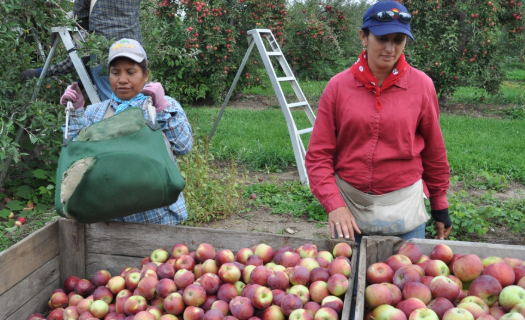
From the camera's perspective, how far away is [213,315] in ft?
4.99

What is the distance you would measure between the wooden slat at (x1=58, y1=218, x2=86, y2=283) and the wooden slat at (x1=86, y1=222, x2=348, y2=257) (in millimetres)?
35

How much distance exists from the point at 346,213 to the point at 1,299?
4.72 ft

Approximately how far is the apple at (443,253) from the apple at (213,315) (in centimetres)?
86

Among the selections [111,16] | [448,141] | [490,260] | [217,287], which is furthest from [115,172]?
[448,141]

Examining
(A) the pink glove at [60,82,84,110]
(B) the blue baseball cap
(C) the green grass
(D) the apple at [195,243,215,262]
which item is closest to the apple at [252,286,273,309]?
(D) the apple at [195,243,215,262]

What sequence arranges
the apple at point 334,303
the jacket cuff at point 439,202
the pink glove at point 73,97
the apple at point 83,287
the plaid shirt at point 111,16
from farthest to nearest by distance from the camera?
the plaid shirt at point 111,16, the jacket cuff at point 439,202, the pink glove at point 73,97, the apple at point 83,287, the apple at point 334,303

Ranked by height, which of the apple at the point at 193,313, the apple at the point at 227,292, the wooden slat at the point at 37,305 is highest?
the apple at the point at 227,292

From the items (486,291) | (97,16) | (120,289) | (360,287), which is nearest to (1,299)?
(120,289)

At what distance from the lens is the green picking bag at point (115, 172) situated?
1.53 metres

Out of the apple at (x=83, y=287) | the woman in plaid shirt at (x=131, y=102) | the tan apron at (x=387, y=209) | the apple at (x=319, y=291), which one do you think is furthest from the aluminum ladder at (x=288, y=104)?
the apple at (x=319, y=291)

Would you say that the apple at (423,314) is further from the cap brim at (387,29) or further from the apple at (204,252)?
the cap brim at (387,29)

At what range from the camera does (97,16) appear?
3574 millimetres

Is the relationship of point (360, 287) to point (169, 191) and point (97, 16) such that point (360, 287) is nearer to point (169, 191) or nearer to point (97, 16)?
point (169, 191)

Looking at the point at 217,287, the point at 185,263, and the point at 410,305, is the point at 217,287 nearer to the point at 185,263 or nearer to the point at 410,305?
the point at 185,263
